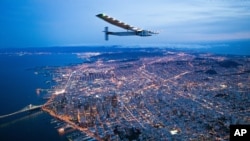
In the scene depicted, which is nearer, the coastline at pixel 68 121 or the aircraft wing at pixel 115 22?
the aircraft wing at pixel 115 22

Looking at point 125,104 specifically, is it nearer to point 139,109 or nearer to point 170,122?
point 139,109

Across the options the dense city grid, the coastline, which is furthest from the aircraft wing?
the coastline

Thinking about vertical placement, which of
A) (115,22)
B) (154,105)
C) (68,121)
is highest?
(115,22)

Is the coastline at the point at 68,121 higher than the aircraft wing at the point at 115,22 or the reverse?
the reverse

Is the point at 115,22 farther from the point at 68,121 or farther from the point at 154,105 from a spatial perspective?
the point at 154,105

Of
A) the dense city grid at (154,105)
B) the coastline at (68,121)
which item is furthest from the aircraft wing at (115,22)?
the coastline at (68,121)

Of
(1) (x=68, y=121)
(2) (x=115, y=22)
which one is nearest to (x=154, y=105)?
(1) (x=68, y=121)

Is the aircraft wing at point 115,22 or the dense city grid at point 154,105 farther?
the dense city grid at point 154,105

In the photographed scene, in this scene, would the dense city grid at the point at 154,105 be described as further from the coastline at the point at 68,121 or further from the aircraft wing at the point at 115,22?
the aircraft wing at the point at 115,22

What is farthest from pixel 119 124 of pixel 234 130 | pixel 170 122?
pixel 234 130

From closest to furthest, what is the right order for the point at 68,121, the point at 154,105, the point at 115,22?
the point at 115,22
the point at 68,121
the point at 154,105

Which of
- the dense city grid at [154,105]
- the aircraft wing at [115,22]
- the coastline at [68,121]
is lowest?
the coastline at [68,121]
